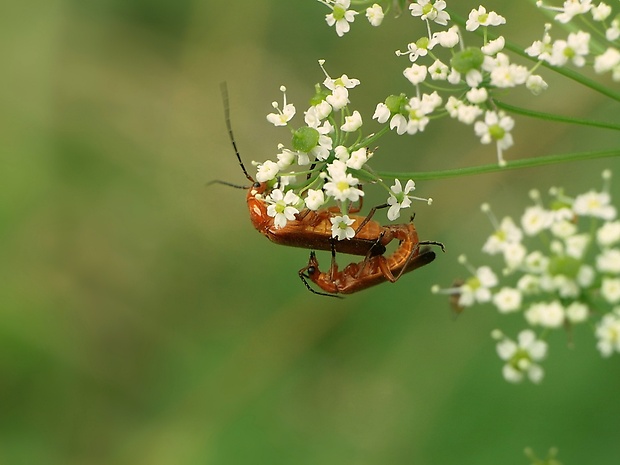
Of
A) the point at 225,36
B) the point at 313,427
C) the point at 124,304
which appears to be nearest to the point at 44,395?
the point at 124,304

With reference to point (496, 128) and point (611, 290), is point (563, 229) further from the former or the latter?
point (496, 128)

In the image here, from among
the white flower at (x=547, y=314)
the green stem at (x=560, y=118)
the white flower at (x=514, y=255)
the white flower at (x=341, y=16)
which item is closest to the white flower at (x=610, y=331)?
the white flower at (x=547, y=314)

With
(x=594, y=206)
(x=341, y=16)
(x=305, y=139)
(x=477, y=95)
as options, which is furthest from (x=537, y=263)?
(x=341, y=16)

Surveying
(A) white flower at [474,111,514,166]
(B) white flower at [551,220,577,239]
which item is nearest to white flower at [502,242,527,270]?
(B) white flower at [551,220,577,239]

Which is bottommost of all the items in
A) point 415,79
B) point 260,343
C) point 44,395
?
point 44,395

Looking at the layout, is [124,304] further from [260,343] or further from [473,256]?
[473,256]

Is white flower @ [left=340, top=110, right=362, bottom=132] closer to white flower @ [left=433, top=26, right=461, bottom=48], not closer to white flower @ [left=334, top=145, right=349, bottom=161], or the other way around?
white flower @ [left=334, top=145, right=349, bottom=161]

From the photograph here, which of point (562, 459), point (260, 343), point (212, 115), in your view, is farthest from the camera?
point (212, 115)

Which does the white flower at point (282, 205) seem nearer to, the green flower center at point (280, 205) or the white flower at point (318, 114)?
the green flower center at point (280, 205)
